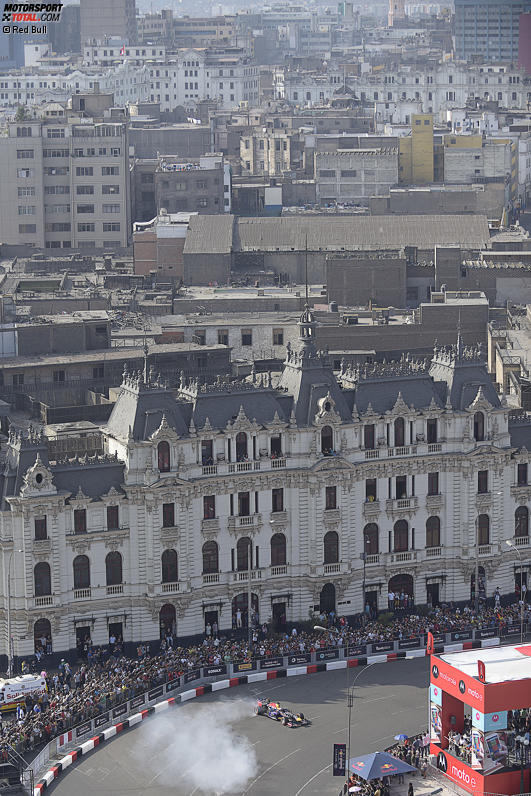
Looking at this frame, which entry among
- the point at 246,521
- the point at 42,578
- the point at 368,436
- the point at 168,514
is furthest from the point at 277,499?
the point at 42,578

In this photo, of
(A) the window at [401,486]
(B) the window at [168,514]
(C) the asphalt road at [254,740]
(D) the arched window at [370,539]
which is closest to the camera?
(C) the asphalt road at [254,740]

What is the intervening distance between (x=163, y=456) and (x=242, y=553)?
9107 millimetres

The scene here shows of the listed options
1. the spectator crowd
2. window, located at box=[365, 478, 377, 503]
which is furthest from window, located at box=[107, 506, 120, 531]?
window, located at box=[365, 478, 377, 503]

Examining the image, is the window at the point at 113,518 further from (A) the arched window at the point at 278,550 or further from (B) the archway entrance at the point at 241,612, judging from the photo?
(A) the arched window at the point at 278,550

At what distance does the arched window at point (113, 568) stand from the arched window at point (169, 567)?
297cm

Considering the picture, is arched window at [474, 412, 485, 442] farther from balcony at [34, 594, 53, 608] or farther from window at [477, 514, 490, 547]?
balcony at [34, 594, 53, 608]

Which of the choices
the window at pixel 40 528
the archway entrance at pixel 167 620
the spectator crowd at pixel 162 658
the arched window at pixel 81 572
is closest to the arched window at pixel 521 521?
the spectator crowd at pixel 162 658

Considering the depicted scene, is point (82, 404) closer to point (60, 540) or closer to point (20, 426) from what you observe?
point (20, 426)

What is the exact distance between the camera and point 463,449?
148750mm

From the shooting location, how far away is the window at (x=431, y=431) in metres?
148

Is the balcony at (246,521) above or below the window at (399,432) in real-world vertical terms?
below

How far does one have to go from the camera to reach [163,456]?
141250 mm

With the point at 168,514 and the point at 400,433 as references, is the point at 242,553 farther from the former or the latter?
the point at 400,433

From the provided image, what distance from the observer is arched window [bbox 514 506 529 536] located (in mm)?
151500
